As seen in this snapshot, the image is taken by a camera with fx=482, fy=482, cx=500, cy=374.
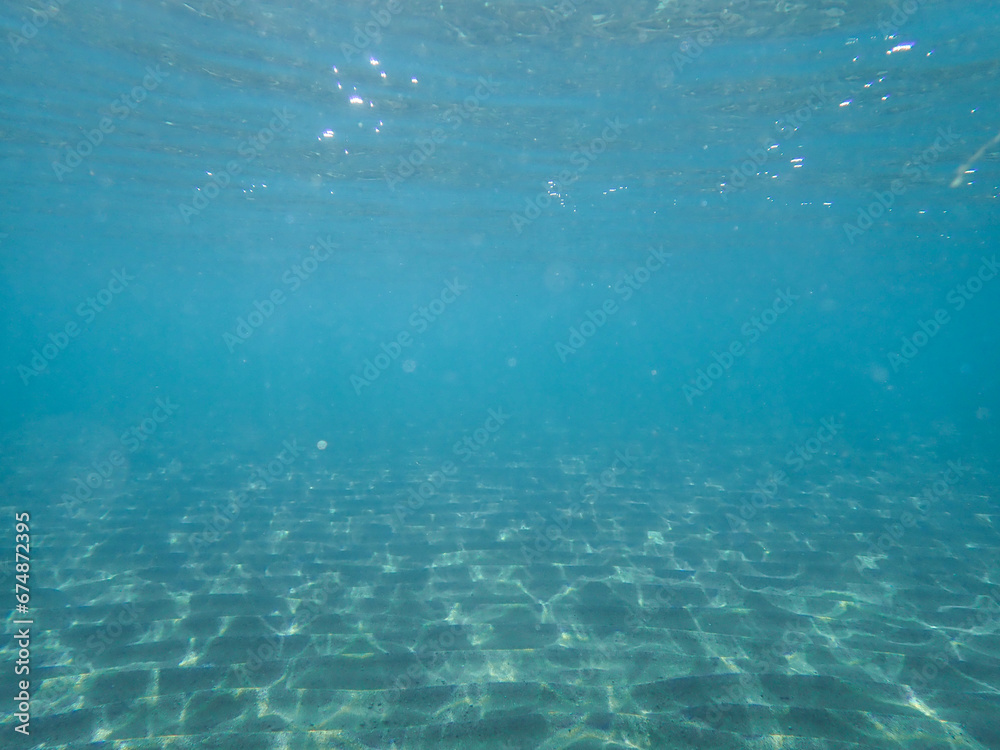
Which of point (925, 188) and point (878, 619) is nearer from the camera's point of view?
point (878, 619)

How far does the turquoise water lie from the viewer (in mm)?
5191

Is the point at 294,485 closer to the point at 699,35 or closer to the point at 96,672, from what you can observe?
the point at 96,672

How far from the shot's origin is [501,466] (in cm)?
1606

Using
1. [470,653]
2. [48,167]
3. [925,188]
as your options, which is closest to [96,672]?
[470,653]

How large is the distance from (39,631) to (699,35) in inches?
601

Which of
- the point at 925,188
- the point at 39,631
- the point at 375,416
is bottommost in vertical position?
the point at 39,631

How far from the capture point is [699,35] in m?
10.2

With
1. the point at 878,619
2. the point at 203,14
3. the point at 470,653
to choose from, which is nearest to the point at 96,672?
the point at 470,653

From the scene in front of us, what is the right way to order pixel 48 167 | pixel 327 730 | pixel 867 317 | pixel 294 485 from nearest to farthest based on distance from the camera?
1. pixel 327 730
2. pixel 294 485
3. pixel 48 167
4. pixel 867 317

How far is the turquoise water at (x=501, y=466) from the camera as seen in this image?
5.19 m

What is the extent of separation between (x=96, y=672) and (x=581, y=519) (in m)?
8.42

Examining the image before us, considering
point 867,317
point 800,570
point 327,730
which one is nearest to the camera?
point 327,730

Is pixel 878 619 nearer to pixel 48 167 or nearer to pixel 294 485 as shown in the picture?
pixel 294 485

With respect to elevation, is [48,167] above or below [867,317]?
below
